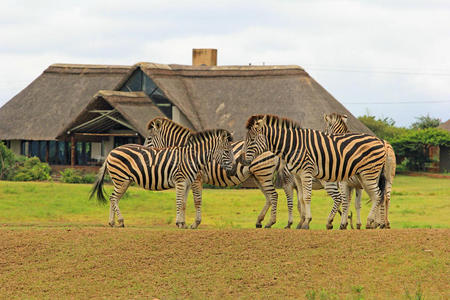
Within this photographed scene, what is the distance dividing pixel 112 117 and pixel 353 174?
82.2ft

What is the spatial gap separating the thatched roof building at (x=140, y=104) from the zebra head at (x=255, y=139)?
21.2 meters

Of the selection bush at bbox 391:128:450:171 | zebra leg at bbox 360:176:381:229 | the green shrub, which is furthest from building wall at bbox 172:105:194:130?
zebra leg at bbox 360:176:381:229

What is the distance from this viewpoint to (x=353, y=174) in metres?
17.5

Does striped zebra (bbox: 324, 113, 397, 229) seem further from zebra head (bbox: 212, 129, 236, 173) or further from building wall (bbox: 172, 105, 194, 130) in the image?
building wall (bbox: 172, 105, 194, 130)

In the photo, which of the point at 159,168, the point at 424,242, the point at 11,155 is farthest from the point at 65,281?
the point at 11,155

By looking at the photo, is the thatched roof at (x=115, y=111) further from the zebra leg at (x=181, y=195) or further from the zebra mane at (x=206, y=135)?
the zebra leg at (x=181, y=195)

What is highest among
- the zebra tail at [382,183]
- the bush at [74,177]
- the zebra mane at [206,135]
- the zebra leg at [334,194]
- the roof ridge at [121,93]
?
the roof ridge at [121,93]

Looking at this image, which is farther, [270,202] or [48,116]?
[48,116]

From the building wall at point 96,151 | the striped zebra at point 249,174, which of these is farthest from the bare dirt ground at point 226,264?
the building wall at point 96,151

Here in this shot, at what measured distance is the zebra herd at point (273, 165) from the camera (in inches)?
681

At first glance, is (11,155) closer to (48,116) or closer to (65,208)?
(48,116)

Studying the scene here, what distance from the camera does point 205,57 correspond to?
5103cm

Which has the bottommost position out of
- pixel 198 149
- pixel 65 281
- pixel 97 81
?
pixel 65 281

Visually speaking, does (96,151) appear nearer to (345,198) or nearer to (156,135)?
(156,135)
